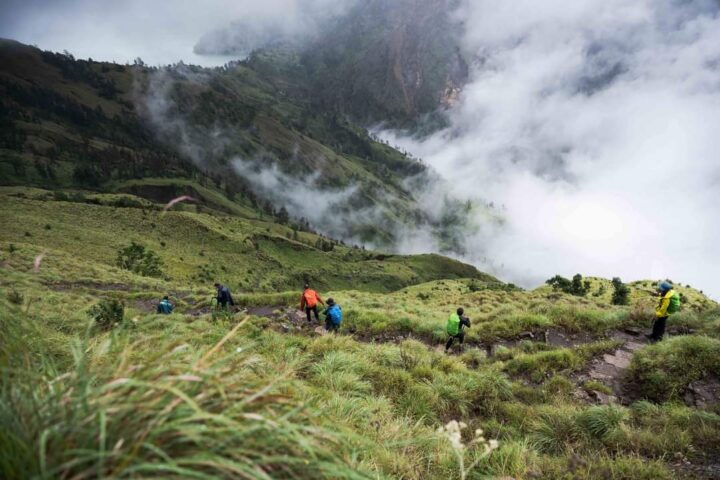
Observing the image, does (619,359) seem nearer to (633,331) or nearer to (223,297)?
(633,331)

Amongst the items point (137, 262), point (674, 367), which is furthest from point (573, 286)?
point (137, 262)

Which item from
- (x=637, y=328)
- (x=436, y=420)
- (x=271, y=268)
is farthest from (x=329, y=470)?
(x=271, y=268)

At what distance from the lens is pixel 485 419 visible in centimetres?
805

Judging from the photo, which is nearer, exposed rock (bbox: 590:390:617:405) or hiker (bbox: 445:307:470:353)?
exposed rock (bbox: 590:390:617:405)

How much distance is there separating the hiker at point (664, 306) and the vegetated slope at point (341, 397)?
3.78 ft

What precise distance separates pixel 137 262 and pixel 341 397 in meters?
79.2

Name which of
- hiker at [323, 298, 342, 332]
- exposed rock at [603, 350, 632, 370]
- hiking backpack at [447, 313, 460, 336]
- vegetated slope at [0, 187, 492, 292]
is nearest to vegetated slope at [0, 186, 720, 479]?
exposed rock at [603, 350, 632, 370]

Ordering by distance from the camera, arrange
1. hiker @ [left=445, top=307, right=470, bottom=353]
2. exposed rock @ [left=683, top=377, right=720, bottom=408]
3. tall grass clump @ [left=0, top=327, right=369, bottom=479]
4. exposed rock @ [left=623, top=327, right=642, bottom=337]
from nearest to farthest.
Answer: tall grass clump @ [left=0, top=327, right=369, bottom=479] < exposed rock @ [left=683, top=377, right=720, bottom=408] < hiker @ [left=445, top=307, right=470, bottom=353] < exposed rock @ [left=623, top=327, right=642, bottom=337]

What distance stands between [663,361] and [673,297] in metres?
4.58

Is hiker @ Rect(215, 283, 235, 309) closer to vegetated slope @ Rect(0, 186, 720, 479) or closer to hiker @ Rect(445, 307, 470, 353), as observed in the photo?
vegetated slope @ Rect(0, 186, 720, 479)

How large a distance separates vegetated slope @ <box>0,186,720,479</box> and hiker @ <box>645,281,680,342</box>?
1151 mm

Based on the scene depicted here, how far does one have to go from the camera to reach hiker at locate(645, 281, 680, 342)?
1383 centimetres

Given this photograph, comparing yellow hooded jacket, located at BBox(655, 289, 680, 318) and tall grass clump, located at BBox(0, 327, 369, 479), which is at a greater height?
yellow hooded jacket, located at BBox(655, 289, 680, 318)

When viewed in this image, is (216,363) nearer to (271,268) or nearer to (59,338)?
(59,338)
